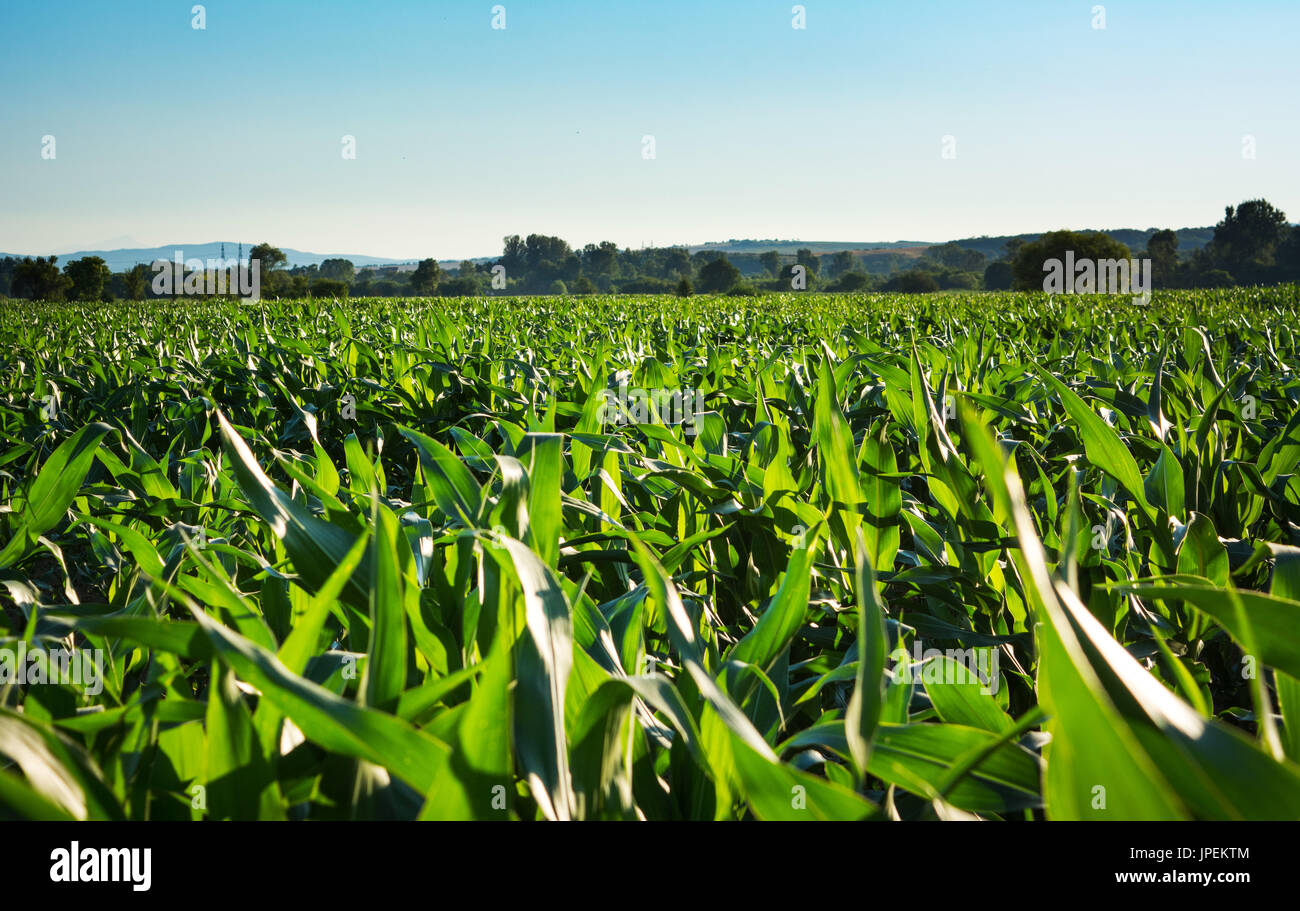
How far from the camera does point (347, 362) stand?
435cm

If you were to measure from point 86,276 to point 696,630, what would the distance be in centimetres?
6423

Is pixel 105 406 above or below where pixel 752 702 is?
above

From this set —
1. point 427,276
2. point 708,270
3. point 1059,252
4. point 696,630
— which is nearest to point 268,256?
point 427,276

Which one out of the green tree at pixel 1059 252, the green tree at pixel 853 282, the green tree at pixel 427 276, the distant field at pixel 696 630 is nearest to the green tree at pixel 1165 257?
the green tree at pixel 1059 252

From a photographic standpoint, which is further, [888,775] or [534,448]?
[534,448]

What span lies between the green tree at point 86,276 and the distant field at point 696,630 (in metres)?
61.6

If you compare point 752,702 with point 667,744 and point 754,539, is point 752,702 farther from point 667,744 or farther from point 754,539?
point 754,539

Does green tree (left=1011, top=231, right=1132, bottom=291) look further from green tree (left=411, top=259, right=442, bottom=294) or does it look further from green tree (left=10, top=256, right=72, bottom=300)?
green tree (left=10, top=256, right=72, bottom=300)

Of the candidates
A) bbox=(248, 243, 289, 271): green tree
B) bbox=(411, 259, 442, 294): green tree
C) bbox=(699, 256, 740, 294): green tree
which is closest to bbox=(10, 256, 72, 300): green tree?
bbox=(248, 243, 289, 271): green tree

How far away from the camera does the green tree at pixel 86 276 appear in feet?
166

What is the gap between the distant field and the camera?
0.46 m

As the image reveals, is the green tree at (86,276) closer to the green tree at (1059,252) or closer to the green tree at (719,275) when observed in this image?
the green tree at (719,275)
